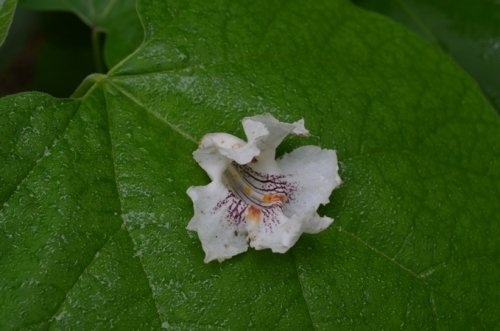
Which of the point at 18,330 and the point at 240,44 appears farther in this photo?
the point at 240,44

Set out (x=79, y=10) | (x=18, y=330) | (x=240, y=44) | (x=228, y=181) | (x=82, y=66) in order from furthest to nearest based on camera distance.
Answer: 1. (x=82, y=66)
2. (x=79, y=10)
3. (x=240, y=44)
4. (x=228, y=181)
5. (x=18, y=330)

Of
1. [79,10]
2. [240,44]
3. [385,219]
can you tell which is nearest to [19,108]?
[240,44]

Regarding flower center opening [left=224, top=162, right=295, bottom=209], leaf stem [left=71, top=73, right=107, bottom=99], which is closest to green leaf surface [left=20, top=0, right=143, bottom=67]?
leaf stem [left=71, top=73, right=107, bottom=99]

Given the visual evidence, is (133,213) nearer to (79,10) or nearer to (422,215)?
(422,215)

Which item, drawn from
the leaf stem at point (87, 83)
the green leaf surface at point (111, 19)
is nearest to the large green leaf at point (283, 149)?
the leaf stem at point (87, 83)

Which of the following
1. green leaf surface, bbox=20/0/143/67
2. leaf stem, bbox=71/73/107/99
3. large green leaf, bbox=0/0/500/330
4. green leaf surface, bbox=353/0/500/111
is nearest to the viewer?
large green leaf, bbox=0/0/500/330

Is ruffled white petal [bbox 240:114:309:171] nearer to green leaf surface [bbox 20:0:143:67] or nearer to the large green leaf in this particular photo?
the large green leaf

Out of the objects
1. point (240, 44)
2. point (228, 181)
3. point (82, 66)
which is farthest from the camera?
point (82, 66)
